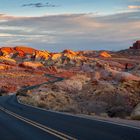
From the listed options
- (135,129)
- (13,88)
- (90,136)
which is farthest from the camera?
(13,88)

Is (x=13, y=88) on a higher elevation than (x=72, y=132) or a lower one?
lower

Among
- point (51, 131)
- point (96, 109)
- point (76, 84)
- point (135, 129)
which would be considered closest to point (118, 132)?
point (135, 129)

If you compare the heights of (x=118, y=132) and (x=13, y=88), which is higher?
(x=118, y=132)

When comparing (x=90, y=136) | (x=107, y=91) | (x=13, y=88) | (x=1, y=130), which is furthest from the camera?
(x=13, y=88)

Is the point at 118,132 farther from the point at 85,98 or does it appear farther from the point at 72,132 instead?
the point at 85,98

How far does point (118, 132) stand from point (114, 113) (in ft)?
49.4

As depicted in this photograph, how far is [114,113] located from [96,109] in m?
5.39

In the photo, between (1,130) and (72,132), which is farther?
(1,130)

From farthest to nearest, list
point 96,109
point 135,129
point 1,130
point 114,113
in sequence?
point 96,109, point 114,113, point 1,130, point 135,129

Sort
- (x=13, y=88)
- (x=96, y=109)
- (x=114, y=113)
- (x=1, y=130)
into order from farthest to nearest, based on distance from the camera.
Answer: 1. (x=13, y=88)
2. (x=96, y=109)
3. (x=114, y=113)
4. (x=1, y=130)

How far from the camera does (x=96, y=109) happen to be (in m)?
37.6

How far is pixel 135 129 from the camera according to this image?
18.1 meters

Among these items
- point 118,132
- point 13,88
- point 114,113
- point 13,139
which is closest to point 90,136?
point 118,132

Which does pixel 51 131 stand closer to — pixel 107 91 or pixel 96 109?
pixel 96 109
